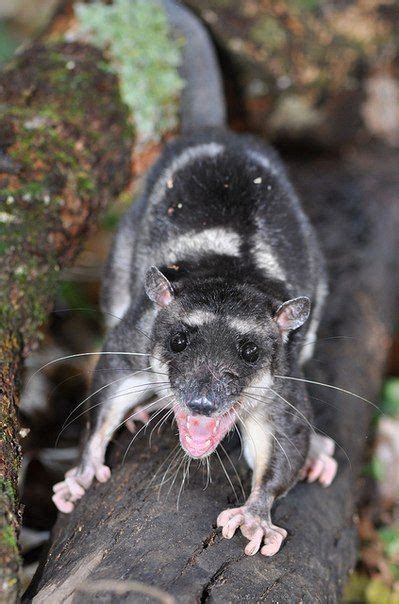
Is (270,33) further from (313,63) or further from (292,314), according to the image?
(292,314)

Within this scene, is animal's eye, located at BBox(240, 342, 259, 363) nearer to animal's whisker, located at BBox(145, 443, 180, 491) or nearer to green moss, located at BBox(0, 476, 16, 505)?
animal's whisker, located at BBox(145, 443, 180, 491)

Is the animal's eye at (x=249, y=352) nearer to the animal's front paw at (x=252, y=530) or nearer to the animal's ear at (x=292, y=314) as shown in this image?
the animal's ear at (x=292, y=314)

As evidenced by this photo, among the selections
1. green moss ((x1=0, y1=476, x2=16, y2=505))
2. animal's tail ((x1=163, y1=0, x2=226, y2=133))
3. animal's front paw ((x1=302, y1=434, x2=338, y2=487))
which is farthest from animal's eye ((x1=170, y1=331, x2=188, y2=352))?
animal's tail ((x1=163, y1=0, x2=226, y2=133))

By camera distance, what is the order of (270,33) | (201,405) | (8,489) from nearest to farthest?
(8,489) < (201,405) < (270,33)

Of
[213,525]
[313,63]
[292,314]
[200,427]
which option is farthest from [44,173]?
[313,63]

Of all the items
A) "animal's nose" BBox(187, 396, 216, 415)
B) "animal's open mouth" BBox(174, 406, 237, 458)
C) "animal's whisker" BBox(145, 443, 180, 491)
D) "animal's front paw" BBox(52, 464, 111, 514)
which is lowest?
"animal's front paw" BBox(52, 464, 111, 514)

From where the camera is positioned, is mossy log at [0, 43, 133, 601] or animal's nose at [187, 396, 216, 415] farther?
mossy log at [0, 43, 133, 601]

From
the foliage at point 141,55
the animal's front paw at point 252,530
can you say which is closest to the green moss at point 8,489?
the animal's front paw at point 252,530

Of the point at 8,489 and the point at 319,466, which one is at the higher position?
the point at 8,489
